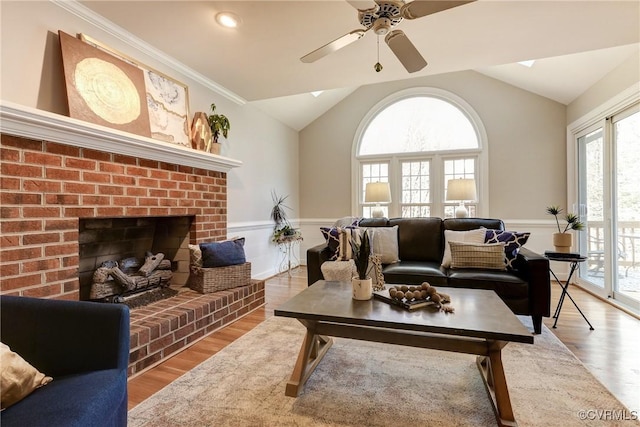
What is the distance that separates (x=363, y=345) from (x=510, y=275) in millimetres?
1365

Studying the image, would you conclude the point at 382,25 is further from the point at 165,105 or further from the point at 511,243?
the point at 511,243

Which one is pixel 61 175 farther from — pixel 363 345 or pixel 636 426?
pixel 636 426

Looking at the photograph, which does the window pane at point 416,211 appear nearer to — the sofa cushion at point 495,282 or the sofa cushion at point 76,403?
the sofa cushion at point 495,282

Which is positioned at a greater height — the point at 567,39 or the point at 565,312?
the point at 567,39

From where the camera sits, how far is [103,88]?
2221 mm

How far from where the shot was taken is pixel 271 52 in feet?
8.84

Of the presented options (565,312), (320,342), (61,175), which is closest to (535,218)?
(565,312)

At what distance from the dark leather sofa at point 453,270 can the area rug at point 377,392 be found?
0.35m

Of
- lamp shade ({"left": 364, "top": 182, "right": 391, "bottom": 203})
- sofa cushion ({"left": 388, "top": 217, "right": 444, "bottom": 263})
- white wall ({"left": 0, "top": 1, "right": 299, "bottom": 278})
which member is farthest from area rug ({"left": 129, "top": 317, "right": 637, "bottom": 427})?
lamp shade ({"left": 364, "top": 182, "right": 391, "bottom": 203})

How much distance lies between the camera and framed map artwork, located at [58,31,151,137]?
80.0 inches

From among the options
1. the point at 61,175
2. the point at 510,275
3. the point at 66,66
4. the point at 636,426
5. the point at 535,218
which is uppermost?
the point at 66,66

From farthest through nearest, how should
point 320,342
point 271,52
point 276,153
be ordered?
1. point 276,153
2. point 271,52
3. point 320,342

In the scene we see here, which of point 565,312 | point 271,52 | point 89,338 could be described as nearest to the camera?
point 89,338

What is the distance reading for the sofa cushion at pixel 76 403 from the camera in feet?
2.95
